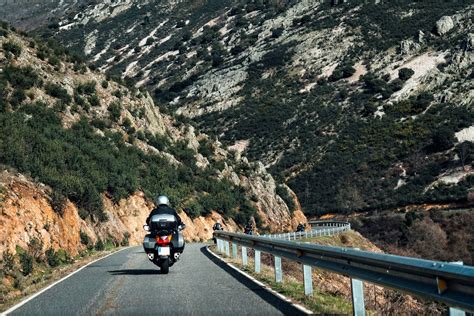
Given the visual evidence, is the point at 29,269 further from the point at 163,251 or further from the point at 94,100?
the point at 94,100

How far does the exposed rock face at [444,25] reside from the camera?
10431cm

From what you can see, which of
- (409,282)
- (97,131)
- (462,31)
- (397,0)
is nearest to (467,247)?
(97,131)

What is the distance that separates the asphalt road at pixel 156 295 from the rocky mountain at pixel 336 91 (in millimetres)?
51525

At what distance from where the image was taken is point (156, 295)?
10766 millimetres

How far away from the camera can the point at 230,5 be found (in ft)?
561

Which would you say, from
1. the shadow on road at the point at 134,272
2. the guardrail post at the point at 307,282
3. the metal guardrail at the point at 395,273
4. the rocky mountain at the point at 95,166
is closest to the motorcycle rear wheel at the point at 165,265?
the shadow on road at the point at 134,272

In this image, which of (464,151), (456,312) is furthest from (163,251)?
(464,151)

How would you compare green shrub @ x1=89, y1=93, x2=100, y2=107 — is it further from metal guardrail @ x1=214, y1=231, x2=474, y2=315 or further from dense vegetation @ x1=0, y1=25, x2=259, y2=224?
metal guardrail @ x1=214, y1=231, x2=474, y2=315

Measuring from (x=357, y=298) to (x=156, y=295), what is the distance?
13.9ft

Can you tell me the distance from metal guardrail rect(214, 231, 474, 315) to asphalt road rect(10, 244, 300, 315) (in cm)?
101

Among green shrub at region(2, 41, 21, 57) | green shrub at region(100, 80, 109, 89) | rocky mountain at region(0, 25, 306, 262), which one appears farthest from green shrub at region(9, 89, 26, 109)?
green shrub at region(100, 80, 109, 89)

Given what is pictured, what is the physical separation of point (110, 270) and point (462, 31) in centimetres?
9963

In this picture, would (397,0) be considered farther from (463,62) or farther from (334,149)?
(334,149)

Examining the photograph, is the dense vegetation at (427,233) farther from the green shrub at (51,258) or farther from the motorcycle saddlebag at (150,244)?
the motorcycle saddlebag at (150,244)
